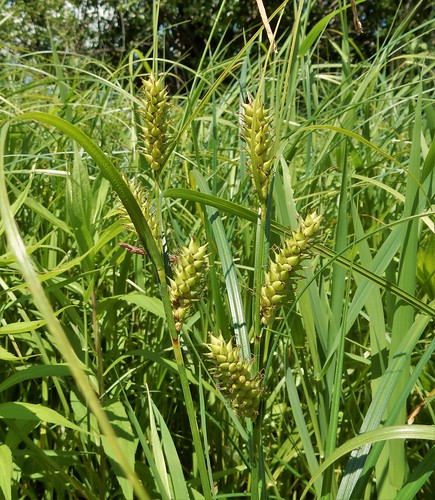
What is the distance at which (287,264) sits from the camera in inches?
19.7

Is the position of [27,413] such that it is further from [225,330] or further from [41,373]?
[225,330]

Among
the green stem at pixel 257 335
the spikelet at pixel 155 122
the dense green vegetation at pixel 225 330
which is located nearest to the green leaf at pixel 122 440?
the dense green vegetation at pixel 225 330

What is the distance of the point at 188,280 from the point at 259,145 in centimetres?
12

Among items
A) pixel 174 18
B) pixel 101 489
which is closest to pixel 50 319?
pixel 101 489

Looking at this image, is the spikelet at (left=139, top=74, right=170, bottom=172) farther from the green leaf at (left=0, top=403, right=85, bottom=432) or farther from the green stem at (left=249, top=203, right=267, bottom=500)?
the green leaf at (left=0, top=403, right=85, bottom=432)

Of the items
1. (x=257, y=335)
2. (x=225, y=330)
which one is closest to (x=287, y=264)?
(x=257, y=335)

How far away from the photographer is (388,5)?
32.2 ft

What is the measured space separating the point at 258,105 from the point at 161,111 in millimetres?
81

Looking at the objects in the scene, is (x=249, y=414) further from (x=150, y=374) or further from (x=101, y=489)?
(x=150, y=374)

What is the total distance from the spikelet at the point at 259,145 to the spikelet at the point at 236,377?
0.43 ft

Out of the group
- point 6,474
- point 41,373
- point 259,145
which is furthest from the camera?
point 41,373

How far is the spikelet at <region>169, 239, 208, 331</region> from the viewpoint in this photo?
0.50m

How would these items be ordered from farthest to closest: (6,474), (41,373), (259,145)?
(41,373)
(6,474)
(259,145)

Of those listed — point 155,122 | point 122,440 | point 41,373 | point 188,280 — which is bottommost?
point 122,440
